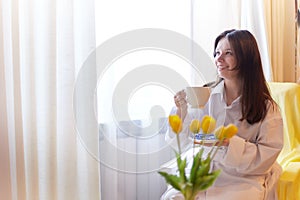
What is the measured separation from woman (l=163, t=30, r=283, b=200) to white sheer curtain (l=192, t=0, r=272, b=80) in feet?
1.90

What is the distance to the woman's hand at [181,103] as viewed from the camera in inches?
55.0

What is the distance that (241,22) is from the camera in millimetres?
2271

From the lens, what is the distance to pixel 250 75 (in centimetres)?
155

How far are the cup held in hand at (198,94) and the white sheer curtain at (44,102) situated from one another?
1.92ft

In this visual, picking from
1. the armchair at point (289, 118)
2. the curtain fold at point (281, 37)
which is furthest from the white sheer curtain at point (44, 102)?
the curtain fold at point (281, 37)

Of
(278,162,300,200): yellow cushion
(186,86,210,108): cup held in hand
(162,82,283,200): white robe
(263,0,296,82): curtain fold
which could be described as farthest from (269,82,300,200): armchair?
(186,86,210,108): cup held in hand

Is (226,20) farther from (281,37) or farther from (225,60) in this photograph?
(225,60)

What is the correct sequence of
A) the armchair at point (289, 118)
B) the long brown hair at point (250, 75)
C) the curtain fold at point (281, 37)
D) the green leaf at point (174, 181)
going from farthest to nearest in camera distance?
the curtain fold at point (281, 37) → the armchair at point (289, 118) → the long brown hair at point (250, 75) → the green leaf at point (174, 181)

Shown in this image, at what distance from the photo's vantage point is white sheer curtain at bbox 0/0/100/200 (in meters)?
1.60

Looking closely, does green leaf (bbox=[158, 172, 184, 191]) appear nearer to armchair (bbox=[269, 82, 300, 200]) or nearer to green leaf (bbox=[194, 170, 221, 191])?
green leaf (bbox=[194, 170, 221, 191])

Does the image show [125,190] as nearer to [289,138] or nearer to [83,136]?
[83,136]

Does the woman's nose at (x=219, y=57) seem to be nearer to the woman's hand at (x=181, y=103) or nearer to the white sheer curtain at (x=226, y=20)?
the woman's hand at (x=181, y=103)

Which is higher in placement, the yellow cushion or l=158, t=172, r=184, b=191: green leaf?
l=158, t=172, r=184, b=191: green leaf

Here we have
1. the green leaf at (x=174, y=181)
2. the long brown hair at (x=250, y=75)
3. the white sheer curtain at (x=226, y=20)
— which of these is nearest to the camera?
the green leaf at (x=174, y=181)
